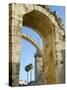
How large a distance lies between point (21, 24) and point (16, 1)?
251 millimetres

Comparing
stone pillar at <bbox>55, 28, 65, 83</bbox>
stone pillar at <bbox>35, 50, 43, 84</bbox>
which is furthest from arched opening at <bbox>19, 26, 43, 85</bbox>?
stone pillar at <bbox>55, 28, 65, 83</bbox>

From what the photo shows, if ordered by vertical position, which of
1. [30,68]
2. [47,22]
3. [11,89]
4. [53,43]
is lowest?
[11,89]

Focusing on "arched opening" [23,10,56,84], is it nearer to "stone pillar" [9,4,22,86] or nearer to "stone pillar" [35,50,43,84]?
"stone pillar" [35,50,43,84]

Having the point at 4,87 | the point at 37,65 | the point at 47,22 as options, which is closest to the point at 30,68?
the point at 37,65

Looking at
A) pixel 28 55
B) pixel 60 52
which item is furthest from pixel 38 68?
pixel 60 52

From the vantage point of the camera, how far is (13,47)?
3447 millimetres

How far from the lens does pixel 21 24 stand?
3.51 meters

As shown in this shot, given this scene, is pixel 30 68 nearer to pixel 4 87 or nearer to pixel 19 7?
pixel 4 87

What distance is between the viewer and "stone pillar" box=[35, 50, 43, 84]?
3.53 meters

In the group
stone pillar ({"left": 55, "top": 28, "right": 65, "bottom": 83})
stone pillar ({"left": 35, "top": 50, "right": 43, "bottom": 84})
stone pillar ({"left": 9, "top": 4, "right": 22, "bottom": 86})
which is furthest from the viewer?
stone pillar ({"left": 55, "top": 28, "right": 65, "bottom": 83})

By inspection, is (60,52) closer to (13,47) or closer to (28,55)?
(28,55)

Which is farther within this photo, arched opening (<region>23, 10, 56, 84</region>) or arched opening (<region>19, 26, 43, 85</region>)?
arched opening (<region>23, 10, 56, 84</region>)

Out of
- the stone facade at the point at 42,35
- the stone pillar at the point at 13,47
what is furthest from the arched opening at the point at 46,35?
the stone pillar at the point at 13,47

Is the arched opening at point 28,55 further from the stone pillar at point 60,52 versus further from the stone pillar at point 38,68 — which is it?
the stone pillar at point 60,52
